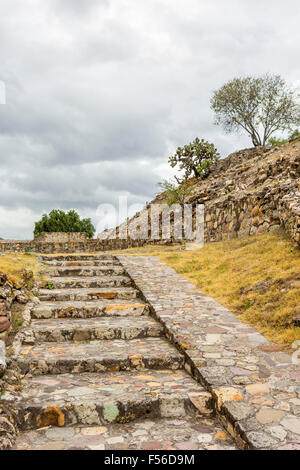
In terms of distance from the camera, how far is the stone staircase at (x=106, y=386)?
2.85 meters

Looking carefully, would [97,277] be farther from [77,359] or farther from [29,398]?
[29,398]

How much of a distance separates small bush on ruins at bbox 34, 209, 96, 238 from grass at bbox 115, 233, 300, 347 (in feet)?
124

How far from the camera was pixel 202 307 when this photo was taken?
5809 mm

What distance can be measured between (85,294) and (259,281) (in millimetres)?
3191

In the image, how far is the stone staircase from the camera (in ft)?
9.34

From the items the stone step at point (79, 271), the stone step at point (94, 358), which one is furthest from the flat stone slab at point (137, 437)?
the stone step at point (79, 271)

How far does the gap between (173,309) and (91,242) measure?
475 inches

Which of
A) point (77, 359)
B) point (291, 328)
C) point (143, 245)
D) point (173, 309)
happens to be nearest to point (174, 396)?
point (77, 359)

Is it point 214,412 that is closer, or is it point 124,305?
Answer: point 214,412

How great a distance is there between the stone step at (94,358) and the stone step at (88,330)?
224mm

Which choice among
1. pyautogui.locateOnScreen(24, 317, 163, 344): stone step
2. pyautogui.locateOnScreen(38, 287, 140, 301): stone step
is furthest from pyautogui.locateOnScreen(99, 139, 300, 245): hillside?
pyautogui.locateOnScreen(24, 317, 163, 344): stone step

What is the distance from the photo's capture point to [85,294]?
6445 mm

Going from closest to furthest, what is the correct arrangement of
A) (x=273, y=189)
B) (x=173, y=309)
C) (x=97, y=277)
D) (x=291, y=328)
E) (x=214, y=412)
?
1. (x=214, y=412)
2. (x=291, y=328)
3. (x=173, y=309)
4. (x=97, y=277)
5. (x=273, y=189)

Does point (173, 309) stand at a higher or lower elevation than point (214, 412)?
higher
